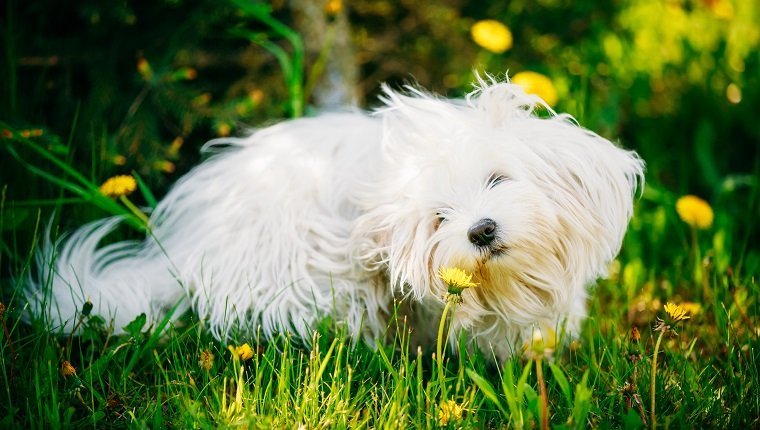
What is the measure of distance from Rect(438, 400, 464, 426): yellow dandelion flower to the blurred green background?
135 centimetres

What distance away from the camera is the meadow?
5.85ft

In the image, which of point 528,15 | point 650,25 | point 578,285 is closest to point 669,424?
point 578,285

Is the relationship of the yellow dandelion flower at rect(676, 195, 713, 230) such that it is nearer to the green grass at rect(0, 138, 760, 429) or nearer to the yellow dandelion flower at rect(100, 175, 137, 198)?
the green grass at rect(0, 138, 760, 429)

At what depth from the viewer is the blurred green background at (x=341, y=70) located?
9.22 ft

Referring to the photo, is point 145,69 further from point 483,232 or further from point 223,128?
point 483,232

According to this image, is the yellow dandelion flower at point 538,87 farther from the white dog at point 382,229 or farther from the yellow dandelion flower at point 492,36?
the white dog at point 382,229

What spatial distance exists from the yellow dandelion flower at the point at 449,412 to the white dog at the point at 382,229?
0.87 ft

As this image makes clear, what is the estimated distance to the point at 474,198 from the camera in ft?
6.00

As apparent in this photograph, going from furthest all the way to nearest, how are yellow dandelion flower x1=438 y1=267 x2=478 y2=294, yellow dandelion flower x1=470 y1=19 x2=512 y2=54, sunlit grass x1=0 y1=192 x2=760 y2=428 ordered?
1. yellow dandelion flower x1=470 y1=19 x2=512 y2=54
2. sunlit grass x1=0 y1=192 x2=760 y2=428
3. yellow dandelion flower x1=438 y1=267 x2=478 y2=294

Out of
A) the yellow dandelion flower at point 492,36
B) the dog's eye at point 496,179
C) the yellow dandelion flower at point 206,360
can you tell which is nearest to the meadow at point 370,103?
the yellow dandelion flower at point 206,360

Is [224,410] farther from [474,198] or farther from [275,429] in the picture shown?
[474,198]

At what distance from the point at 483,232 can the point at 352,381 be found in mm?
554

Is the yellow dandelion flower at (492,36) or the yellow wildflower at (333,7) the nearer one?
the yellow wildflower at (333,7)

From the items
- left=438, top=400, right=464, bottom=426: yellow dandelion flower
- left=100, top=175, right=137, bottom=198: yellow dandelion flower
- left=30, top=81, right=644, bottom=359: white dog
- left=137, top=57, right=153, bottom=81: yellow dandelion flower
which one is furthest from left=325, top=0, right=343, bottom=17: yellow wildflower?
left=438, top=400, right=464, bottom=426: yellow dandelion flower
